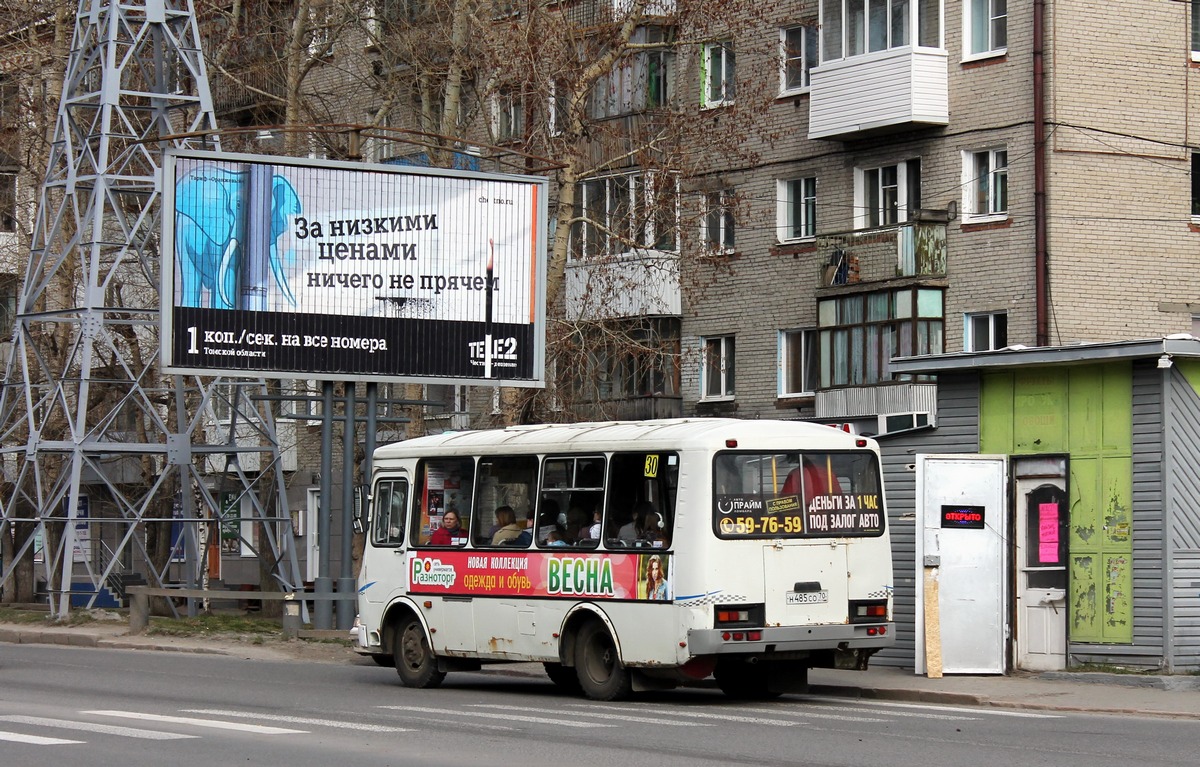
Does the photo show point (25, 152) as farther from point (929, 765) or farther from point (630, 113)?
point (929, 765)

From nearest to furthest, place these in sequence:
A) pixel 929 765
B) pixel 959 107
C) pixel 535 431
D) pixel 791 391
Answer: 1. pixel 929 765
2. pixel 535 431
3. pixel 959 107
4. pixel 791 391

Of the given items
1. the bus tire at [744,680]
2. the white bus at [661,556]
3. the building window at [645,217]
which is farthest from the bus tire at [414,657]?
the building window at [645,217]

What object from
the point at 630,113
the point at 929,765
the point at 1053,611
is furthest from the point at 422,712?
the point at 630,113

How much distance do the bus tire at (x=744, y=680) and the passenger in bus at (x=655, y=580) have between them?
50.0 inches

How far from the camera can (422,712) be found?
1752cm

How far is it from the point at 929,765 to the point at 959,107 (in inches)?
978

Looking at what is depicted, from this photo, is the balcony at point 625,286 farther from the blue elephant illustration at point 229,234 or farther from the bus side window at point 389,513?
the bus side window at point 389,513

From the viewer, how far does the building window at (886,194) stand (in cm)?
3731

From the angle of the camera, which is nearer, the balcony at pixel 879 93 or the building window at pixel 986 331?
the building window at pixel 986 331

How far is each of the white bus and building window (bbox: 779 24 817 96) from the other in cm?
2016

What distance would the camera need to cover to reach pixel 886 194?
1495 inches

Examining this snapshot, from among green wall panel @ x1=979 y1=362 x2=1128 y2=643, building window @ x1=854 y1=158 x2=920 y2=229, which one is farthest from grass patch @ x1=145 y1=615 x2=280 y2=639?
green wall panel @ x1=979 y1=362 x2=1128 y2=643

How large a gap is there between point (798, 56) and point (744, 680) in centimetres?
2206

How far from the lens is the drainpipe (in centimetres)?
3431
